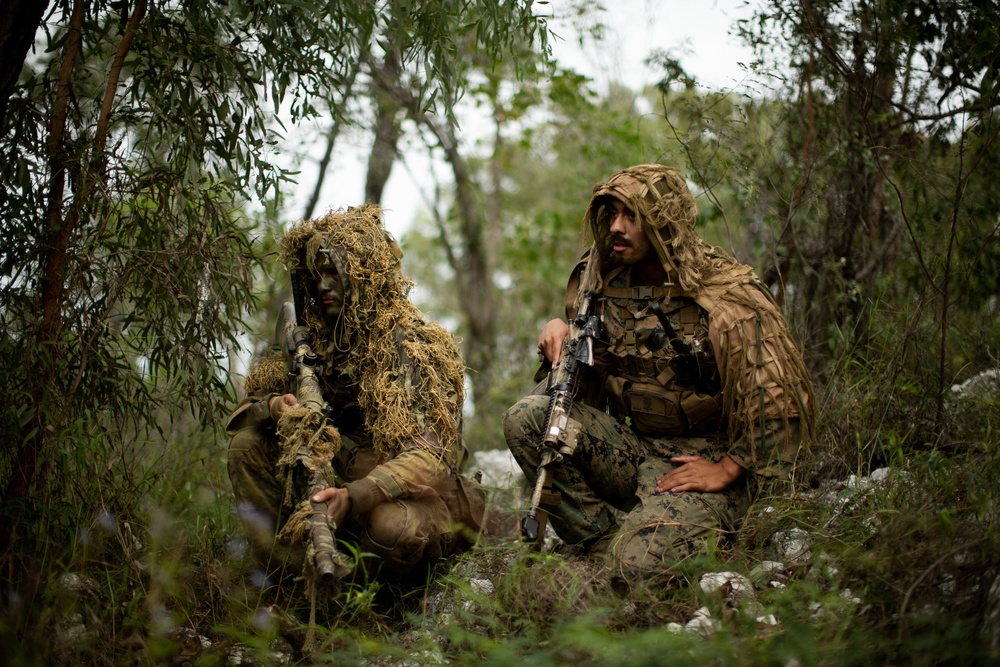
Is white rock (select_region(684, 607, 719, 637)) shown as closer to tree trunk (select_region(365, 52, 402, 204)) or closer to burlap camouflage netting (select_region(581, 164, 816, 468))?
burlap camouflage netting (select_region(581, 164, 816, 468))

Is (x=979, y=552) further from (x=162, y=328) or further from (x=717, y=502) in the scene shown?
(x=162, y=328)

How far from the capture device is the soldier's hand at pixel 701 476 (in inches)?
147

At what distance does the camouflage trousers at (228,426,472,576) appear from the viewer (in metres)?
3.68

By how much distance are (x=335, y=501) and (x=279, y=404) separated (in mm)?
673

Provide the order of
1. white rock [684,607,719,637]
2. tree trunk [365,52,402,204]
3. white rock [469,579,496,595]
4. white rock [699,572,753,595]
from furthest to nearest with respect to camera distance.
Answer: tree trunk [365,52,402,204] < white rock [469,579,496,595] < white rock [699,572,753,595] < white rock [684,607,719,637]

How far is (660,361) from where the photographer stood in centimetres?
396

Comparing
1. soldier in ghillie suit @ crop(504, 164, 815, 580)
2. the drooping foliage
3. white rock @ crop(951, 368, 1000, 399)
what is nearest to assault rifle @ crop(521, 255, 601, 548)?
soldier in ghillie suit @ crop(504, 164, 815, 580)

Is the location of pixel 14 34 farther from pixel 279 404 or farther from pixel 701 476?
pixel 701 476

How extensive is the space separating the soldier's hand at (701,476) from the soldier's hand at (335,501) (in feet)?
4.61

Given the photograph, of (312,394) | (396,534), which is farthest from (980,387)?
(312,394)

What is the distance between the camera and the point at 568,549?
13.6 feet

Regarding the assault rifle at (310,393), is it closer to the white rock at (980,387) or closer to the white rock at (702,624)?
the white rock at (702,624)

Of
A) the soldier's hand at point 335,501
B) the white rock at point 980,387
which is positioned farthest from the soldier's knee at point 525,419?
the white rock at point 980,387

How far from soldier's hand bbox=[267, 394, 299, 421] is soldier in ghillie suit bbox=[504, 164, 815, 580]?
1025mm
